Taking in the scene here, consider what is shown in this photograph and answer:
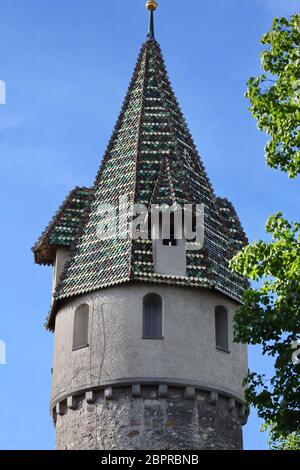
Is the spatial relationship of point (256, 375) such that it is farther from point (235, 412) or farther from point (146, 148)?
point (146, 148)

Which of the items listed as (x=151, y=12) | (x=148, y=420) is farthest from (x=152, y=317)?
(x=151, y=12)

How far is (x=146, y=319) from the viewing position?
100ft

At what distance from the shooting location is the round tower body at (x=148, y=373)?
1145 inches

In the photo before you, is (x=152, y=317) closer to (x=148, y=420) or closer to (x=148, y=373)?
(x=148, y=373)

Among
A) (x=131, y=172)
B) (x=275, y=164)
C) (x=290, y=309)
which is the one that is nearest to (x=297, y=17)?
(x=275, y=164)

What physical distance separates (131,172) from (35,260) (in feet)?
12.0

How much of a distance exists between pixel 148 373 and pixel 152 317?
1699 millimetres

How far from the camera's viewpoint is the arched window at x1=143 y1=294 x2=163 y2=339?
30266mm

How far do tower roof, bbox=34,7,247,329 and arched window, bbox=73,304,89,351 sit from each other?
494mm

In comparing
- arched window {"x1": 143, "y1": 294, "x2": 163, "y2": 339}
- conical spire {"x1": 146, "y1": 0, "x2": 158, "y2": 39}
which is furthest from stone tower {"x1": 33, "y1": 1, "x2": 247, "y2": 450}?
conical spire {"x1": 146, "y1": 0, "x2": 158, "y2": 39}

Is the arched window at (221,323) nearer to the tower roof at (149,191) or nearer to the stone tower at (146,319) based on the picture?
the stone tower at (146,319)

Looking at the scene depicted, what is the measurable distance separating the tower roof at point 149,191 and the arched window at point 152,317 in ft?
1.72

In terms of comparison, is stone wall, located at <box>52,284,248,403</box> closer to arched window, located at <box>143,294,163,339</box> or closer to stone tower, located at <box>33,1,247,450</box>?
stone tower, located at <box>33,1,247,450</box>

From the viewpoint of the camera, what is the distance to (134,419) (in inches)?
1141
